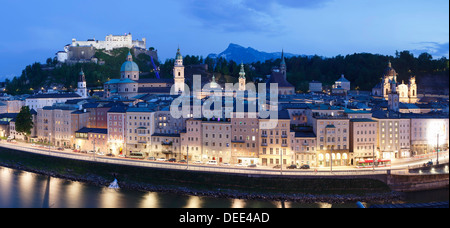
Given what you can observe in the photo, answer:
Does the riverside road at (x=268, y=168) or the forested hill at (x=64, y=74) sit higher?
the forested hill at (x=64, y=74)

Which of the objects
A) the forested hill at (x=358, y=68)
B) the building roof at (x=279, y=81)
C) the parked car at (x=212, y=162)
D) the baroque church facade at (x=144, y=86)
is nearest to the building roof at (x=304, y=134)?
the parked car at (x=212, y=162)

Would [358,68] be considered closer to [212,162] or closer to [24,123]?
[212,162]

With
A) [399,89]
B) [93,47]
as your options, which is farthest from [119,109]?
[93,47]

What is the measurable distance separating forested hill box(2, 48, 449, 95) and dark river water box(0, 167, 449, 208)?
24163mm

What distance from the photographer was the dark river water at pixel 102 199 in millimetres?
15242

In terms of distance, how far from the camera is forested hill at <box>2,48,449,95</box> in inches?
1634

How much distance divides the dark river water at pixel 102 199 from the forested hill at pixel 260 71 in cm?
2416

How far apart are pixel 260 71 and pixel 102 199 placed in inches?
1471

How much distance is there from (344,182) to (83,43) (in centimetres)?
3948

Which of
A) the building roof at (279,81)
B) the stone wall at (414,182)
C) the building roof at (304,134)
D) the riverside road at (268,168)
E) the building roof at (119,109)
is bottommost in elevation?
the stone wall at (414,182)

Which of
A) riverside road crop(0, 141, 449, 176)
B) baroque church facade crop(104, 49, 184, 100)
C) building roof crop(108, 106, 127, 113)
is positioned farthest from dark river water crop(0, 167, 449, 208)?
baroque church facade crop(104, 49, 184, 100)

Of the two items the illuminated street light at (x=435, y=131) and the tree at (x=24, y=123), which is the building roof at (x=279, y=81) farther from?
the tree at (x=24, y=123)

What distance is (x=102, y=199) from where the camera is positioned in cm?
1602
